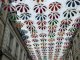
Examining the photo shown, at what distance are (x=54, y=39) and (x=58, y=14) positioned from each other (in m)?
7.08

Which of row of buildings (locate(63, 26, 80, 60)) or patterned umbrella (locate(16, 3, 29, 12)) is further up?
patterned umbrella (locate(16, 3, 29, 12))

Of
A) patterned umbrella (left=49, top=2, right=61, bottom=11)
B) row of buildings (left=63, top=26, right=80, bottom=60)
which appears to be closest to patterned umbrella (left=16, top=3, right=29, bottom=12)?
patterned umbrella (left=49, top=2, right=61, bottom=11)

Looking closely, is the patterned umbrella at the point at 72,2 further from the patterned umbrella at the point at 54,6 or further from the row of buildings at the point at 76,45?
the row of buildings at the point at 76,45

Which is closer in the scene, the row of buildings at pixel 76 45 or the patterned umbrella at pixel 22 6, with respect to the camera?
the patterned umbrella at pixel 22 6

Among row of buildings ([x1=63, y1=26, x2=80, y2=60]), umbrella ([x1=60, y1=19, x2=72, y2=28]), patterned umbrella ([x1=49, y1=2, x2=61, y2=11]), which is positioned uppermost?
patterned umbrella ([x1=49, y1=2, x2=61, y2=11])

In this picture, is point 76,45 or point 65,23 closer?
point 65,23

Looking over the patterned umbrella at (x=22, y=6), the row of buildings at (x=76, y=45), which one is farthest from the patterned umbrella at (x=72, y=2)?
the row of buildings at (x=76, y=45)

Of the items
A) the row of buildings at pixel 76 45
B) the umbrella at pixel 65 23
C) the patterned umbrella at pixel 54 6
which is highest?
the patterned umbrella at pixel 54 6

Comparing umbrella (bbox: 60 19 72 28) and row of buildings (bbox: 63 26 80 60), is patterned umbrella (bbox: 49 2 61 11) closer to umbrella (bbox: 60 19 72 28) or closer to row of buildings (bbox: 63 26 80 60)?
umbrella (bbox: 60 19 72 28)

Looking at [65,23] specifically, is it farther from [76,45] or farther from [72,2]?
[76,45]

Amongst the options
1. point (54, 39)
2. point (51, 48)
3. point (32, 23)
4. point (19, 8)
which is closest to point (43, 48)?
point (51, 48)

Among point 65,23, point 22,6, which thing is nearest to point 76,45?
point 65,23

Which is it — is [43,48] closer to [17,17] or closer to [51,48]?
[51,48]

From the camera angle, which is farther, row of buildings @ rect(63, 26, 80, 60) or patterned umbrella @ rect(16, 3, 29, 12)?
row of buildings @ rect(63, 26, 80, 60)
